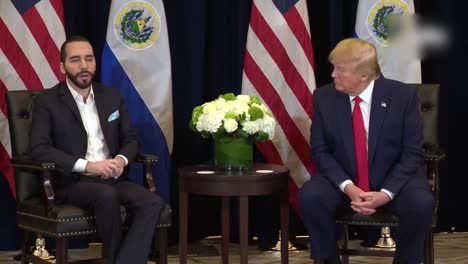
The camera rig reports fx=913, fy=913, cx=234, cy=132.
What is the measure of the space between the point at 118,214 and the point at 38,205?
438 mm

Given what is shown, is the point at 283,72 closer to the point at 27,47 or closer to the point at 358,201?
the point at 358,201

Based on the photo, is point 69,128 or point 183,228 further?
point 183,228

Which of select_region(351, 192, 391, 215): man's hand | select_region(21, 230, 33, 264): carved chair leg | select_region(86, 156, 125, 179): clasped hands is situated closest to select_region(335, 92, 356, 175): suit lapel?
select_region(351, 192, 391, 215): man's hand

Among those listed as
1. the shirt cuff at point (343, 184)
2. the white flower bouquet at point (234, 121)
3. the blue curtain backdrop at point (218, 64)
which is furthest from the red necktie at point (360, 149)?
the blue curtain backdrop at point (218, 64)

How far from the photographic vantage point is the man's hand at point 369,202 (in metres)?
4.37

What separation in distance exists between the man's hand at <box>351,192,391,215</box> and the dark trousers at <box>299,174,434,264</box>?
0.10 m

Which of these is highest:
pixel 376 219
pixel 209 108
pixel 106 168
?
pixel 209 108

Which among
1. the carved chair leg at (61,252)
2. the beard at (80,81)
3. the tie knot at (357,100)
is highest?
the beard at (80,81)

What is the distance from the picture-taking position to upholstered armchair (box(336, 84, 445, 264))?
14.5 ft

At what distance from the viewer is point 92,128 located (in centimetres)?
483

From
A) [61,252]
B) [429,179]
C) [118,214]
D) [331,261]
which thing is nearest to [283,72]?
[429,179]

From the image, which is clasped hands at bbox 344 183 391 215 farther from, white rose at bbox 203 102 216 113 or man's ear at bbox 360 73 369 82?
white rose at bbox 203 102 216 113

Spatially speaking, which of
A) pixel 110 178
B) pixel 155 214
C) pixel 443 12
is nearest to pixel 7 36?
pixel 110 178

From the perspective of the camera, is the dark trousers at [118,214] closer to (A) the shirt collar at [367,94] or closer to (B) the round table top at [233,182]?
(B) the round table top at [233,182]
